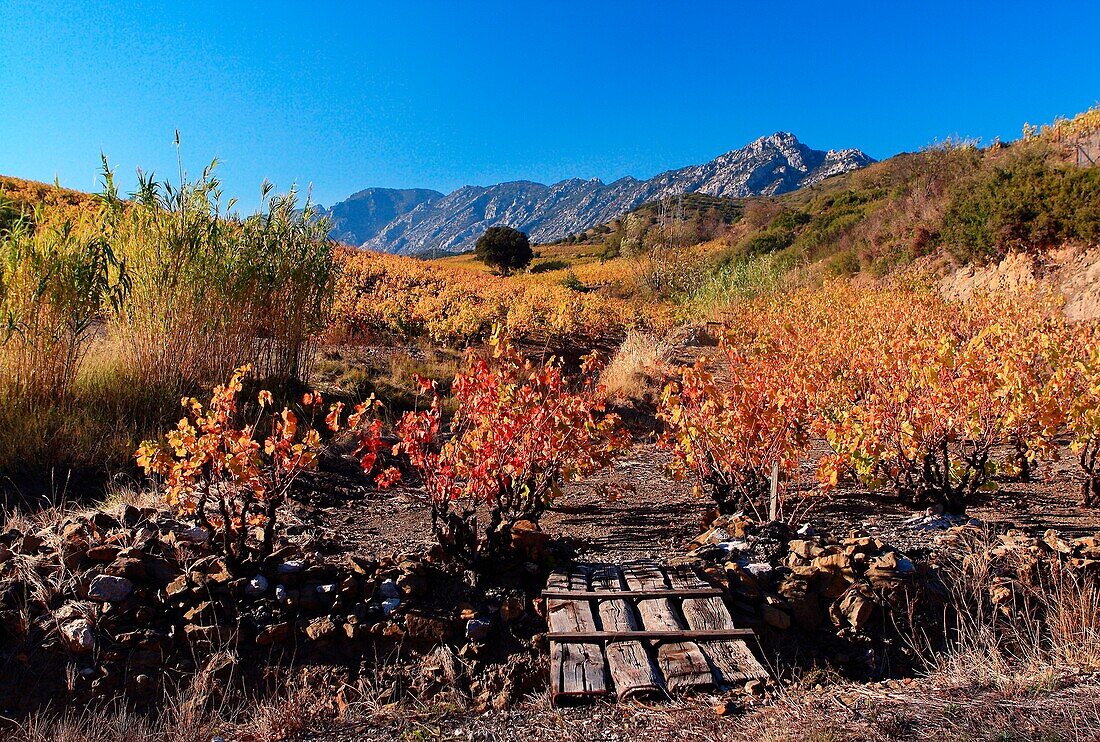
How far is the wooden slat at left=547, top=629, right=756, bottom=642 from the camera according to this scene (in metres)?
2.64

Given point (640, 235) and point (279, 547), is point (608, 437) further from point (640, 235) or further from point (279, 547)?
point (640, 235)

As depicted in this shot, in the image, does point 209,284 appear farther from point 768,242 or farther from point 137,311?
point 768,242

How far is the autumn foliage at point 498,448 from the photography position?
3.46m

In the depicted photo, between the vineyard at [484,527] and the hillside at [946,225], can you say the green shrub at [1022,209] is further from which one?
the vineyard at [484,527]

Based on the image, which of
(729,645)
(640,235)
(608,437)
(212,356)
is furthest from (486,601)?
(640,235)

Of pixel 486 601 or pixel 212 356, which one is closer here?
pixel 486 601

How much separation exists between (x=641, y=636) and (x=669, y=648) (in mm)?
118

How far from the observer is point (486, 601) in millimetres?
3109

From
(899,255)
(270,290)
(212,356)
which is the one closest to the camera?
(212,356)

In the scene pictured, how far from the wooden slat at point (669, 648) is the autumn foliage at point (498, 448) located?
0.76m

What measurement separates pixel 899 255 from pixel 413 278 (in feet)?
45.3

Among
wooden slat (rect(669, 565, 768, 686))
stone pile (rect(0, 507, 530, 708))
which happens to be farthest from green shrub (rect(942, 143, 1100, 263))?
stone pile (rect(0, 507, 530, 708))

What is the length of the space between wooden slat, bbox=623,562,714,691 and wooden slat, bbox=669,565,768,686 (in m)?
0.05

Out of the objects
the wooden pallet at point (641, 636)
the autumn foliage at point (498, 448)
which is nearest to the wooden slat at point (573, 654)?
the wooden pallet at point (641, 636)
